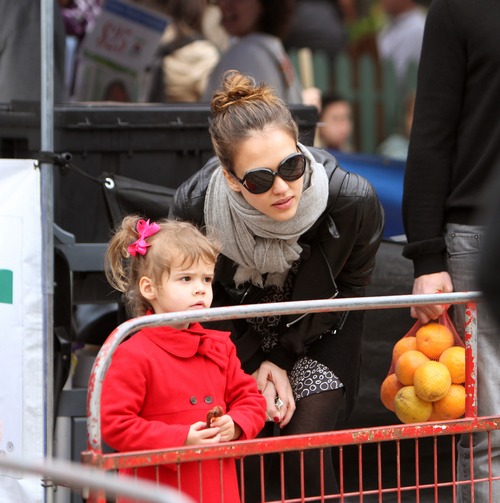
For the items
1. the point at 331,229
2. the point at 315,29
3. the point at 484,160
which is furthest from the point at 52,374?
the point at 315,29

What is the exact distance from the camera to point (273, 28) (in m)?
7.15

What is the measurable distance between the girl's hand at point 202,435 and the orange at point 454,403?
779 millimetres

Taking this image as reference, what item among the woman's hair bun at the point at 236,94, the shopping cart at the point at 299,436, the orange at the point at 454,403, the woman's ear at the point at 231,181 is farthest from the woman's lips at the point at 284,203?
the orange at the point at 454,403

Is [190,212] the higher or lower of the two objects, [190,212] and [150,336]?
the higher

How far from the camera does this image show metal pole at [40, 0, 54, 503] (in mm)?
4430

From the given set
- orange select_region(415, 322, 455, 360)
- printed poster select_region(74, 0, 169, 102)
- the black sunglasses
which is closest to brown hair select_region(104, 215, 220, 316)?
the black sunglasses

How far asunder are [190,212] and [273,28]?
10.9ft

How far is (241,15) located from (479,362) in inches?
141

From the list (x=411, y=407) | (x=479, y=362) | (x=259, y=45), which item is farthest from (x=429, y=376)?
(x=259, y=45)

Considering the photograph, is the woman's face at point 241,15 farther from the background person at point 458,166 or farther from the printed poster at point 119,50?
the background person at point 458,166

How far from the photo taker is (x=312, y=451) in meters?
4.03

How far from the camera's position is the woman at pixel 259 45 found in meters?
6.78

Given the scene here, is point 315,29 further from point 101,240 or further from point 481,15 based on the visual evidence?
point 481,15

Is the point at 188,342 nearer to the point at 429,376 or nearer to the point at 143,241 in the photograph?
the point at 143,241
